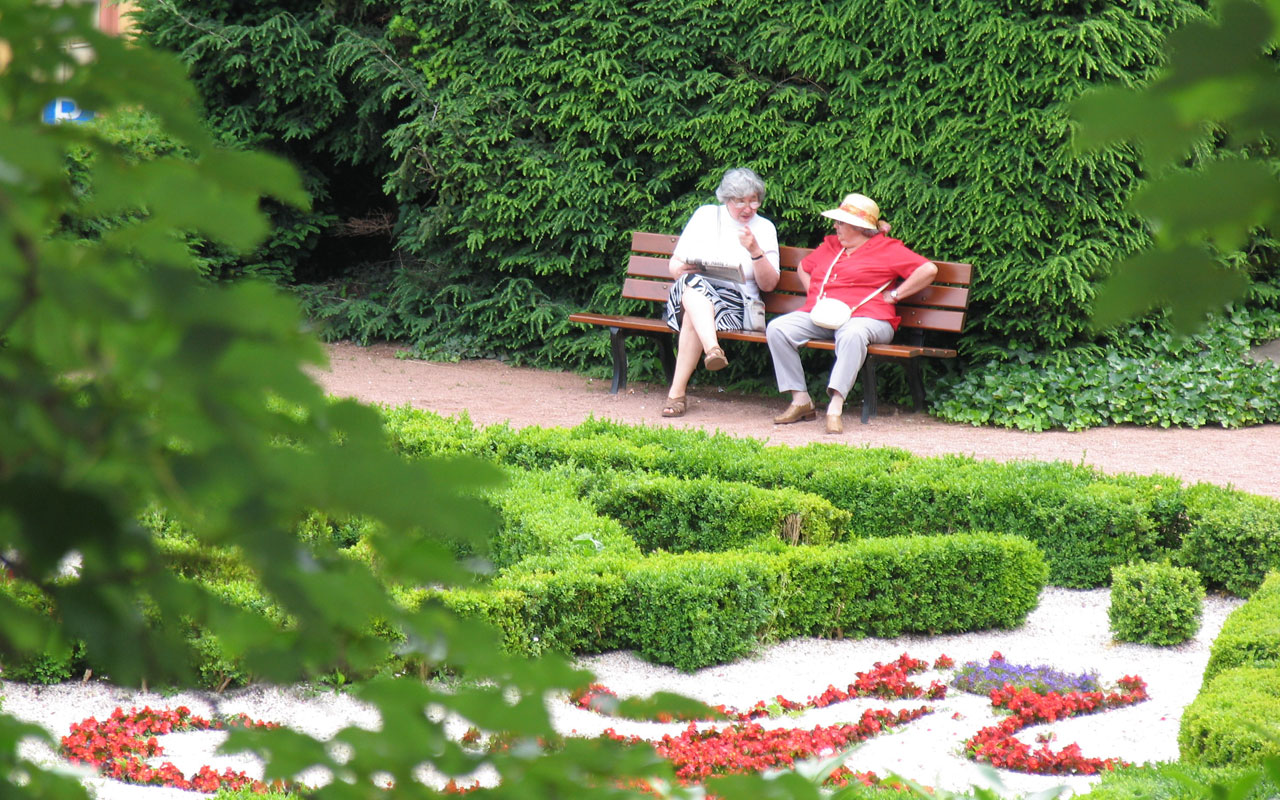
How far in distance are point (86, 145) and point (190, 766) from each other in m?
3.09

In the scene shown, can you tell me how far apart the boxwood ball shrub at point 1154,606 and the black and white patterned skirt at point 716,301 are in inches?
165

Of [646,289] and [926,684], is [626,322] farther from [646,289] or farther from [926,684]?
[926,684]

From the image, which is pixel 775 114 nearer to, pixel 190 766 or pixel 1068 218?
pixel 1068 218

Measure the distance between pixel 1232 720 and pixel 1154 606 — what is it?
5.29 ft

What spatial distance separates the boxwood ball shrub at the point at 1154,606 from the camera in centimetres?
456

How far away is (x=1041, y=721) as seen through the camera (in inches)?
152

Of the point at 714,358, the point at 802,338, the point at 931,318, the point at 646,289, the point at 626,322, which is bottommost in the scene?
the point at 714,358

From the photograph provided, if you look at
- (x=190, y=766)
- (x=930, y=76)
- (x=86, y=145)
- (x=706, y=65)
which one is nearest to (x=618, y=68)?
(x=706, y=65)

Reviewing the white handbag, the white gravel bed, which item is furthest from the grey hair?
the white gravel bed

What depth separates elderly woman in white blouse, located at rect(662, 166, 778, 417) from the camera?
8.27 m

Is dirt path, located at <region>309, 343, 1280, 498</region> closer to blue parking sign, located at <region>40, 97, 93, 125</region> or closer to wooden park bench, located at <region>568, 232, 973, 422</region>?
wooden park bench, located at <region>568, 232, 973, 422</region>

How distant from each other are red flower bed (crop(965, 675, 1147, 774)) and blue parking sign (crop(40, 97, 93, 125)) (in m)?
3.19

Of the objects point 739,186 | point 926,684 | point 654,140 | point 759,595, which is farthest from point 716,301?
point 926,684

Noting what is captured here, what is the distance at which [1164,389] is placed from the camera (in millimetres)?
8188
